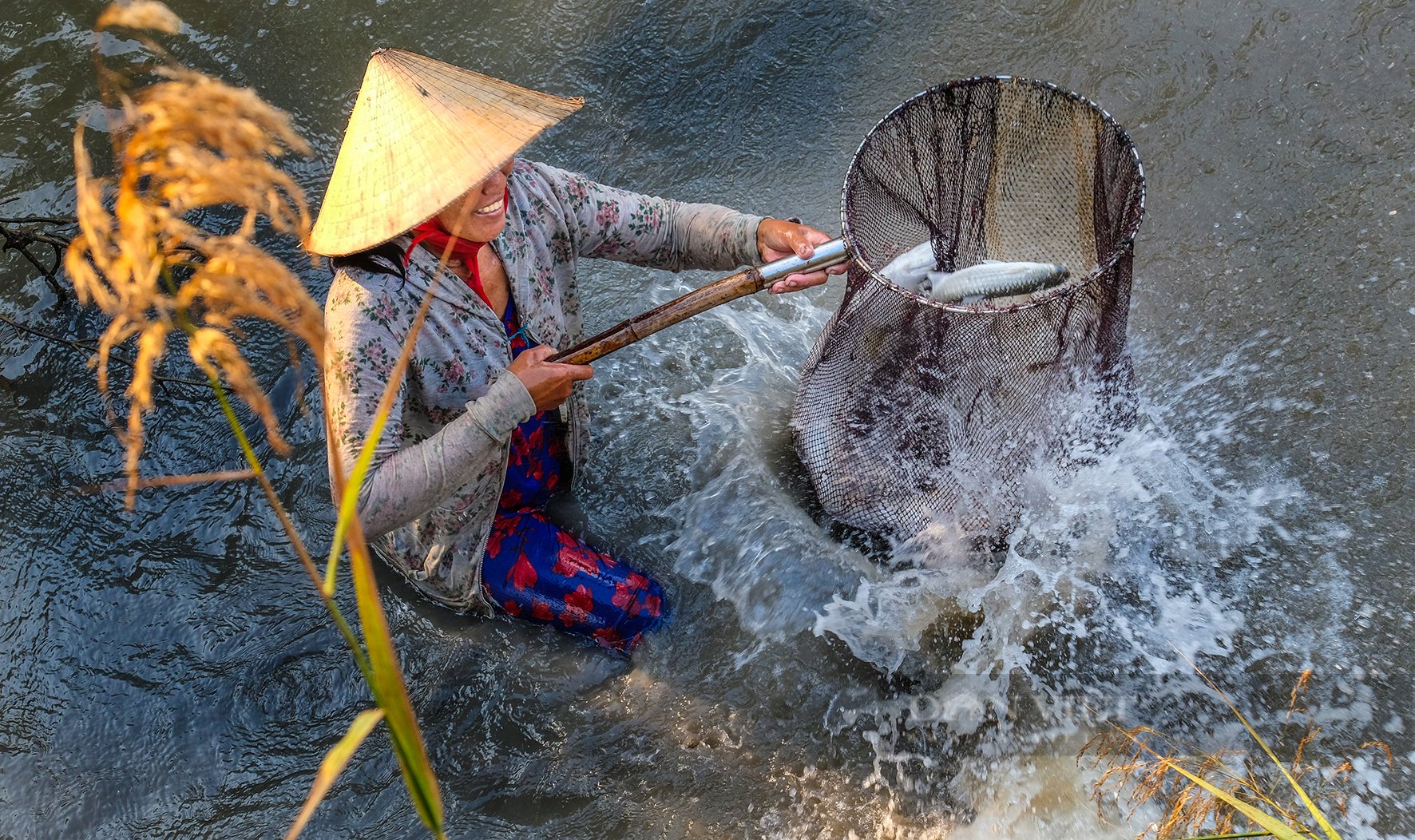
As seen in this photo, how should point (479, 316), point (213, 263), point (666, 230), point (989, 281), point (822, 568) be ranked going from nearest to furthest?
point (213, 263), point (479, 316), point (989, 281), point (666, 230), point (822, 568)

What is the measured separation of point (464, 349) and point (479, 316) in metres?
0.08

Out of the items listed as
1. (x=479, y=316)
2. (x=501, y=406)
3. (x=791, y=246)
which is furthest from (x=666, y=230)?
(x=501, y=406)

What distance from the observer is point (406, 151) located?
6.42 feet

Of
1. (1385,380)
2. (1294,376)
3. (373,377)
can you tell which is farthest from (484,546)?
(1385,380)

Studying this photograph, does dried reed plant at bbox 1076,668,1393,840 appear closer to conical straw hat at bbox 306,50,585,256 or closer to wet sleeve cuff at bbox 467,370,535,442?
wet sleeve cuff at bbox 467,370,535,442

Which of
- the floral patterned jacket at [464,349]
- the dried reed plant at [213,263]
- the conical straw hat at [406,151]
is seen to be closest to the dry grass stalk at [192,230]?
the dried reed plant at [213,263]

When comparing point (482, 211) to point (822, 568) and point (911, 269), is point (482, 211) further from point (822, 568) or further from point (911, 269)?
point (822, 568)

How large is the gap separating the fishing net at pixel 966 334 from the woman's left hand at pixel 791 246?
141 millimetres

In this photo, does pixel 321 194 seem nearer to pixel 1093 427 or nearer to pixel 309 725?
pixel 309 725

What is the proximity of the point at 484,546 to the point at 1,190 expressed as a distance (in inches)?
103

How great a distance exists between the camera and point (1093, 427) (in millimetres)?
2812

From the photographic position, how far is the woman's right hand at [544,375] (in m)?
2.09

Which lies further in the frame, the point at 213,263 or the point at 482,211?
the point at 482,211

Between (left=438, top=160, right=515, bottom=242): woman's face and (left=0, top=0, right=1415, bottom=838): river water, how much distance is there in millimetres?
1169
